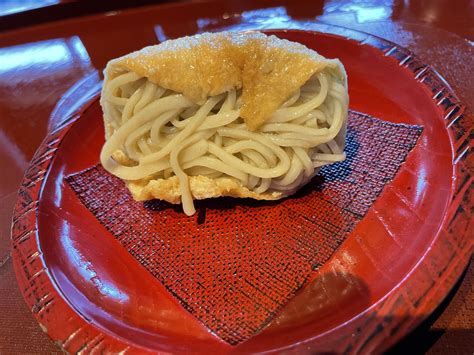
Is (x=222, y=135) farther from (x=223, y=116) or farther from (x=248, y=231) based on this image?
(x=248, y=231)

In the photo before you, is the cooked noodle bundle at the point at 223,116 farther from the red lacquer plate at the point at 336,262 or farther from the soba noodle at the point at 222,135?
the red lacquer plate at the point at 336,262

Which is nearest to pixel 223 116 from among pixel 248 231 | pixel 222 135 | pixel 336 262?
pixel 222 135

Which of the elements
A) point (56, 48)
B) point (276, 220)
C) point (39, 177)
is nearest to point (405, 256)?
point (276, 220)

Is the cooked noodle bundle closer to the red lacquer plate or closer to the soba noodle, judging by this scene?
the soba noodle

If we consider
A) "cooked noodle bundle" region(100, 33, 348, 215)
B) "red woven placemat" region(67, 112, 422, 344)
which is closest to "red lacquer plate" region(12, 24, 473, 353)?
"red woven placemat" region(67, 112, 422, 344)

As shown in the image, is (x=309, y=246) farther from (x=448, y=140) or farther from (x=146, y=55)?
(x=146, y=55)

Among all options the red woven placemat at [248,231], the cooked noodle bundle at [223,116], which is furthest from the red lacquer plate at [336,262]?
the cooked noodle bundle at [223,116]
